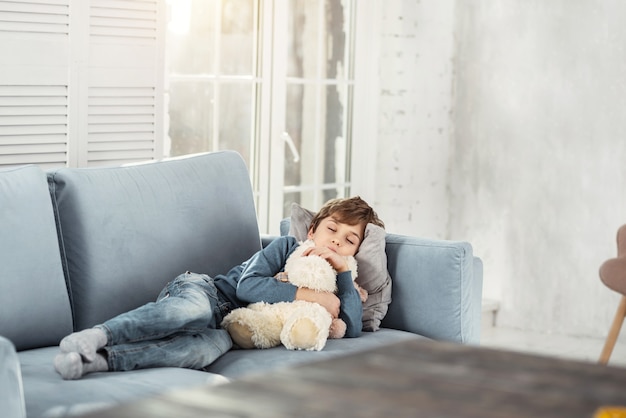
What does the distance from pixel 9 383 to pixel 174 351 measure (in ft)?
2.06

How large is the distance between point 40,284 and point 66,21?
42.5 inches

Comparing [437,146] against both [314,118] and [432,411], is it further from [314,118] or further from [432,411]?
[432,411]

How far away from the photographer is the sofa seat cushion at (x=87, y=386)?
6.42 feet

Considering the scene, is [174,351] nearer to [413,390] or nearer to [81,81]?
[81,81]

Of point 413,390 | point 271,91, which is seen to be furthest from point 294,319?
point 271,91

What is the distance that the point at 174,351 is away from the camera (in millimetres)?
2307

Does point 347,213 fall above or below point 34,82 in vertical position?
below

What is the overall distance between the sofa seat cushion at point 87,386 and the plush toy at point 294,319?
266 millimetres

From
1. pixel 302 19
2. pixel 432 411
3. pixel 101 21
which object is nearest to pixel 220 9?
pixel 302 19

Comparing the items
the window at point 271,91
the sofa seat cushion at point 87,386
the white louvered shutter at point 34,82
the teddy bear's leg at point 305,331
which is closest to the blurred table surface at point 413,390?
the sofa seat cushion at point 87,386

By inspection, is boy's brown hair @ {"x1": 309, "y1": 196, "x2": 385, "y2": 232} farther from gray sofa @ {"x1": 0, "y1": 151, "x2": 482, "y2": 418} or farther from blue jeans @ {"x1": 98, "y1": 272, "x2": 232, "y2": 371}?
blue jeans @ {"x1": 98, "y1": 272, "x2": 232, "y2": 371}

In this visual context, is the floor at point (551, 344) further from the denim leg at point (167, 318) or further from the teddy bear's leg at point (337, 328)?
the denim leg at point (167, 318)

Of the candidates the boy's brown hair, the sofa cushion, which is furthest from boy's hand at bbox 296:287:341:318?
the sofa cushion

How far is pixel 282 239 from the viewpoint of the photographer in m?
2.74
